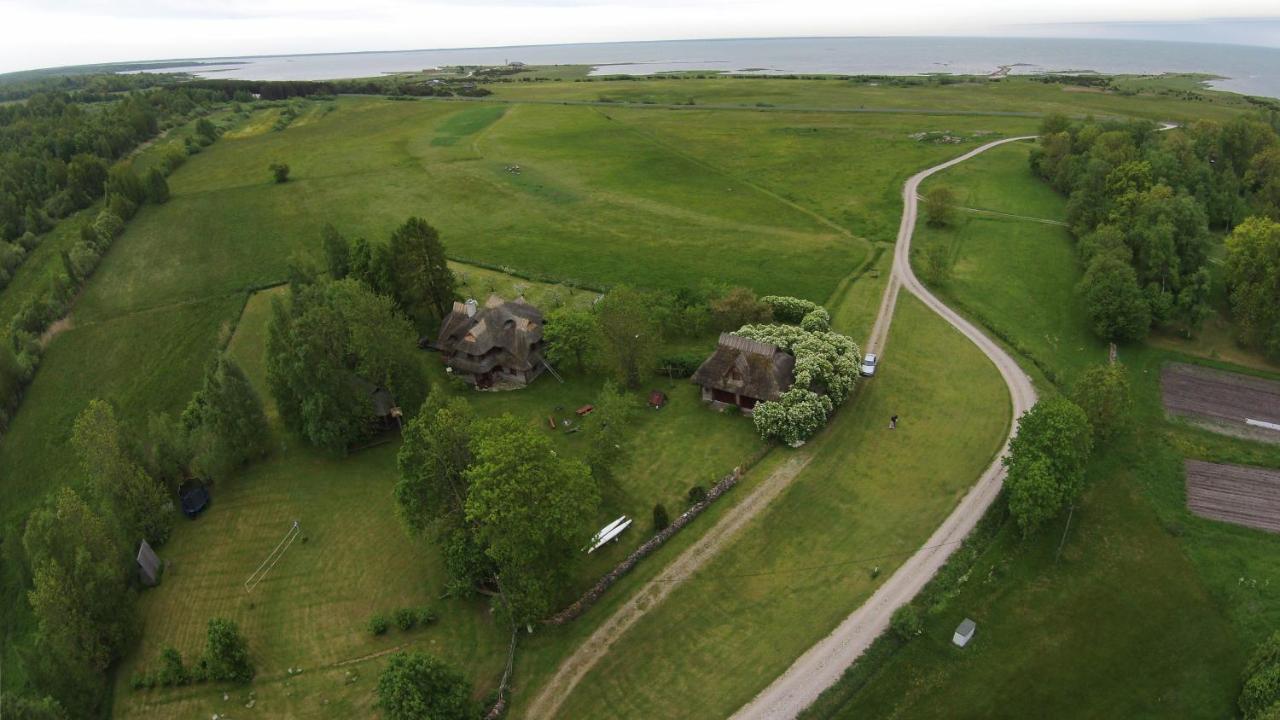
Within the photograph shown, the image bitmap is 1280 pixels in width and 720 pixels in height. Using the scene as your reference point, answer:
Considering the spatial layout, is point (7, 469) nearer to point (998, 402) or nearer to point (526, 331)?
point (526, 331)

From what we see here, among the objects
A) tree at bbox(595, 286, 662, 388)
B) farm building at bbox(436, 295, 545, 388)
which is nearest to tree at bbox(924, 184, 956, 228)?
tree at bbox(595, 286, 662, 388)

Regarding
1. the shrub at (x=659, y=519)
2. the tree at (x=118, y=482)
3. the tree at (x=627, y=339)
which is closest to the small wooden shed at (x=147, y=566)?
the tree at (x=118, y=482)

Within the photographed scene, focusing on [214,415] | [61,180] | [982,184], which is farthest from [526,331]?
[61,180]

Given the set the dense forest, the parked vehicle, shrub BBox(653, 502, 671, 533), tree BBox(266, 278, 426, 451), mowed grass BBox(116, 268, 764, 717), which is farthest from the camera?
the dense forest

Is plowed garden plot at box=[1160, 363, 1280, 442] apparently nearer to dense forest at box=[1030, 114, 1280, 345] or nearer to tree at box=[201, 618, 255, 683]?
dense forest at box=[1030, 114, 1280, 345]

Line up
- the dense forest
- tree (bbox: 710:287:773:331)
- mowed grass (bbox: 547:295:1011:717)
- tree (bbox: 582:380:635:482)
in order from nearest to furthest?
mowed grass (bbox: 547:295:1011:717)
tree (bbox: 582:380:635:482)
the dense forest
tree (bbox: 710:287:773:331)

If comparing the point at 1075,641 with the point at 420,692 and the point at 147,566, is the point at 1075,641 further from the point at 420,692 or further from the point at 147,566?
the point at 147,566

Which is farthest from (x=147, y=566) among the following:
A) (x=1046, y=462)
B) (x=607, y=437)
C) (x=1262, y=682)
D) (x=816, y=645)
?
(x=1262, y=682)
